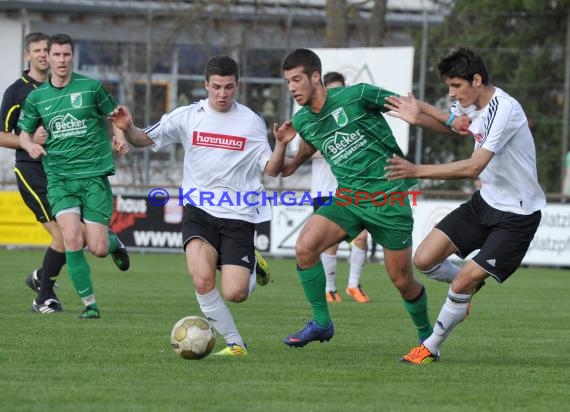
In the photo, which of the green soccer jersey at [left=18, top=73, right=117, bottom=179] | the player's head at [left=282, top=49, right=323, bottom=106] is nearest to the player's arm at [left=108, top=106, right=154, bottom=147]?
the player's head at [left=282, top=49, right=323, bottom=106]

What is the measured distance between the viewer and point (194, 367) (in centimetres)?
768

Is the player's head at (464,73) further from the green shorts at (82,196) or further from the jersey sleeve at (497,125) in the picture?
the green shorts at (82,196)

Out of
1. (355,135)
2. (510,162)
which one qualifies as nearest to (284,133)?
(355,135)

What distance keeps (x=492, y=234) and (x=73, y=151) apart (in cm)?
383

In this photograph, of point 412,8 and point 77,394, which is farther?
point 412,8

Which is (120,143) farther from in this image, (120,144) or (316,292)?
(316,292)

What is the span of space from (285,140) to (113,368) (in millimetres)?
A: 1950

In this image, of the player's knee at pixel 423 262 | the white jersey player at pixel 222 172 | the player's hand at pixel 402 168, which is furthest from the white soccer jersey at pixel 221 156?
the player's hand at pixel 402 168

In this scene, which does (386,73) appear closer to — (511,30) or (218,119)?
(511,30)

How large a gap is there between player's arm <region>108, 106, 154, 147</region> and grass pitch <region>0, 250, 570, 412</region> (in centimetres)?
143

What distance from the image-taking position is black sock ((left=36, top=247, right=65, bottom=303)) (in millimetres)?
11008

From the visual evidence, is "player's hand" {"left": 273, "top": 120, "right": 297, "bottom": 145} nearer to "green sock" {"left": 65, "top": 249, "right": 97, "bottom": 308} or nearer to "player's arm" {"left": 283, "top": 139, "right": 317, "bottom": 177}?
"player's arm" {"left": 283, "top": 139, "right": 317, "bottom": 177}

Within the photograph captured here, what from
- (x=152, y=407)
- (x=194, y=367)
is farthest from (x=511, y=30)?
(x=152, y=407)

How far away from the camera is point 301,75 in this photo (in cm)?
838
